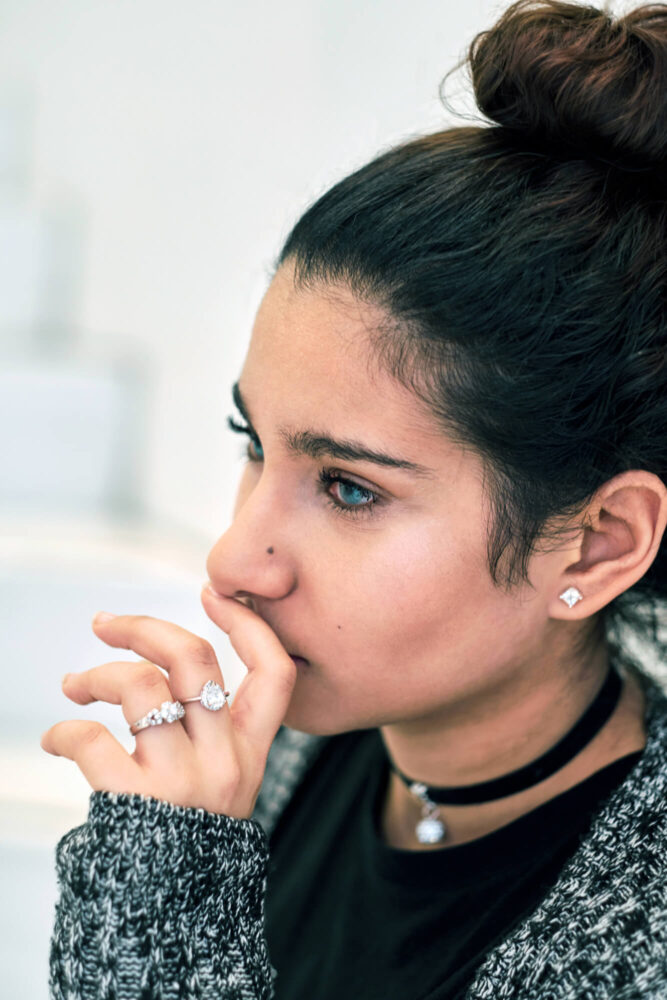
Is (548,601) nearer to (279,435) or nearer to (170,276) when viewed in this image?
(279,435)

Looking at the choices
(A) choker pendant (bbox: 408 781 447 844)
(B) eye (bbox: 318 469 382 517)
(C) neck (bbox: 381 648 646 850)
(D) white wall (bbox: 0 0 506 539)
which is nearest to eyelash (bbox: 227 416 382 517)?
(B) eye (bbox: 318 469 382 517)

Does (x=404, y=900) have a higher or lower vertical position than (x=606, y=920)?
lower

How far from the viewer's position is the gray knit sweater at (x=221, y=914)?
0.77 meters

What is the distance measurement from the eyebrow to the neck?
27 cm

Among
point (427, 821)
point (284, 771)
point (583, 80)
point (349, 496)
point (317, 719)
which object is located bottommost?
point (284, 771)

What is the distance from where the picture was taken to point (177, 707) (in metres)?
0.85

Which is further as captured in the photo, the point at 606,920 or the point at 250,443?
the point at 250,443

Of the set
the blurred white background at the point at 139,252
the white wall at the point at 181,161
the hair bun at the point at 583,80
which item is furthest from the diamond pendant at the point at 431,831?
the white wall at the point at 181,161

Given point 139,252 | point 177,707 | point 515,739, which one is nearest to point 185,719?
point 177,707

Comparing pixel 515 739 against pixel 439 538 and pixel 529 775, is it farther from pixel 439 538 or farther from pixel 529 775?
pixel 439 538

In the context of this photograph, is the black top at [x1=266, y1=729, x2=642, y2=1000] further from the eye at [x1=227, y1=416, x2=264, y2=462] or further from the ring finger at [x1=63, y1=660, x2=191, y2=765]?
the eye at [x1=227, y1=416, x2=264, y2=462]

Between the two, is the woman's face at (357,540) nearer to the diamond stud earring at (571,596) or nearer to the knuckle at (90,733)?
the diamond stud earring at (571,596)

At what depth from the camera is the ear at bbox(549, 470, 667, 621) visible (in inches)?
35.5

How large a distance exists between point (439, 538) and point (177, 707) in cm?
26
